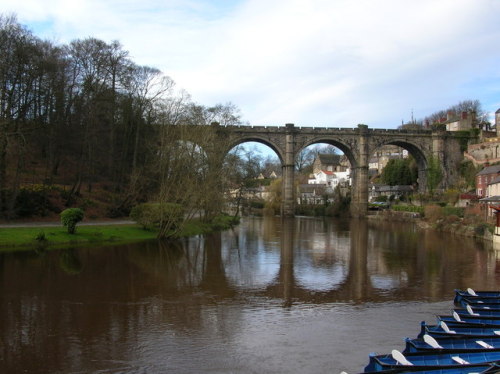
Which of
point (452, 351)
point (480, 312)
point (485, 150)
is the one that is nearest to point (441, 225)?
point (485, 150)

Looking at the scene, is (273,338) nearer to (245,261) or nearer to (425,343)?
(425,343)

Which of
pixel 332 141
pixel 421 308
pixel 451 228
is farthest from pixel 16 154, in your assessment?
pixel 332 141

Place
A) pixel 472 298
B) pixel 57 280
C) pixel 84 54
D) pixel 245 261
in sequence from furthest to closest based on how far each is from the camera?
pixel 84 54, pixel 245 261, pixel 57 280, pixel 472 298

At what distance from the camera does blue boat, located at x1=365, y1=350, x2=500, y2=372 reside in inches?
325

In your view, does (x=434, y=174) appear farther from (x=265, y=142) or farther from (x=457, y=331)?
(x=457, y=331)

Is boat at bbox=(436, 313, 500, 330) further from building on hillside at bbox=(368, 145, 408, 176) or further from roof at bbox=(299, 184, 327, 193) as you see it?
building on hillside at bbox=(368, 145, 408, 176)

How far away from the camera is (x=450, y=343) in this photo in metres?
9.63

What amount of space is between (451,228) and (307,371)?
39.2m

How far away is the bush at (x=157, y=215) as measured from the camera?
32.1 m

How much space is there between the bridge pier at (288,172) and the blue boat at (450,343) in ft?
187

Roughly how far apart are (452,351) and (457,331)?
1.95 metres

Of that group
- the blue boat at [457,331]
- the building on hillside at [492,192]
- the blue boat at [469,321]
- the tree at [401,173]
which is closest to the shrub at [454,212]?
the building on hillside at [492,192]

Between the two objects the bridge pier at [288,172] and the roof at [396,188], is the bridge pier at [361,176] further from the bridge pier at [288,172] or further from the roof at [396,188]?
the roof at [396,188]

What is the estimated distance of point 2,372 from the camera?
31.5ft
